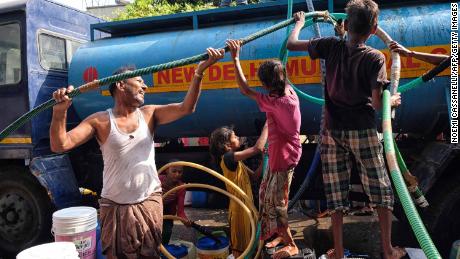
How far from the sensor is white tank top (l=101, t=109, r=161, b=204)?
8.12 ft

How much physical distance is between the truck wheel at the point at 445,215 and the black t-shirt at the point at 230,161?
173 cm

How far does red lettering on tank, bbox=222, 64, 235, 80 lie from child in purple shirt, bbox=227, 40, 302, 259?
105 centimetres

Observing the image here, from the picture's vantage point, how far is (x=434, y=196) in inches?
134

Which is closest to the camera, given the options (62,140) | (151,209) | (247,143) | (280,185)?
(62,140)

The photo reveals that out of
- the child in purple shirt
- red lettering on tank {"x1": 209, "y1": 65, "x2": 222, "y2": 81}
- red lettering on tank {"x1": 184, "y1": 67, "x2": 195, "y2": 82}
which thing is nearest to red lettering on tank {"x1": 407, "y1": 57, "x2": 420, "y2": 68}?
the child in purple shirt

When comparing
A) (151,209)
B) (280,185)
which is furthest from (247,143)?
(151,209)

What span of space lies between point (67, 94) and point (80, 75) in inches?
84.4

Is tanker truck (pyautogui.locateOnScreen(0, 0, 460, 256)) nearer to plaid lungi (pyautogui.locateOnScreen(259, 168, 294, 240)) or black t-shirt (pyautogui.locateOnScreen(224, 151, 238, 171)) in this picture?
black t-shirt (pyautogui.locateOnScreen(224, 151, 238, 171))

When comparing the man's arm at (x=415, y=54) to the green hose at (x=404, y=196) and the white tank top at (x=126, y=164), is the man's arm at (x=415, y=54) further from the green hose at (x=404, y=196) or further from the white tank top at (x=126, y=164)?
the white tank top at (x=126, y=164)

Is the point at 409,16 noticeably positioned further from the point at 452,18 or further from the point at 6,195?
the point at 6,195

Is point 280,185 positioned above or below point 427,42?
below

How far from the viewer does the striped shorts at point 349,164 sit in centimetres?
249

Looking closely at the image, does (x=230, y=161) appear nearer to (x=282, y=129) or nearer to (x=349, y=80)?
(x=282, y=129)

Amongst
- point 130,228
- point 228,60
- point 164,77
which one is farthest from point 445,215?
point 164,77
